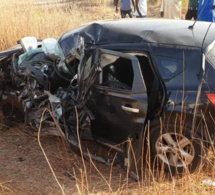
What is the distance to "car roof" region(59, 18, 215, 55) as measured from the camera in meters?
3.81

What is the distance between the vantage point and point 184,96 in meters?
3.61

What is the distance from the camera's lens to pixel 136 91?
143 inches

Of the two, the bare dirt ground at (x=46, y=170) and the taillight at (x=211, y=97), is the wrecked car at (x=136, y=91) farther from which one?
the bare dirt ground at (x=46, y=170)

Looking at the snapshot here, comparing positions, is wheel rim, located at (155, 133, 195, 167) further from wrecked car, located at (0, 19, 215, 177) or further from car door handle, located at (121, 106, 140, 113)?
car door handle, located at (121, 106, 140, 113)

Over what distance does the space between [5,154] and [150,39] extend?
227cm

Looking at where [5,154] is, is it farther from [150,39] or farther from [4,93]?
[150,39]

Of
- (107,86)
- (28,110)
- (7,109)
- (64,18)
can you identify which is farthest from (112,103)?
(64,18)

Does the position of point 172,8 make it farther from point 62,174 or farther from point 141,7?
point 62,174

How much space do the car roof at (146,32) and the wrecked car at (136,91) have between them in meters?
0.01

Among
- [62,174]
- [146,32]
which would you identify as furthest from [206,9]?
[62,174]

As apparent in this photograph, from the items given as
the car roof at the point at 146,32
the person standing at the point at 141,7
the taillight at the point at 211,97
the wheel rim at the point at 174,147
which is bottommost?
the wheel rim at the point at 174,147

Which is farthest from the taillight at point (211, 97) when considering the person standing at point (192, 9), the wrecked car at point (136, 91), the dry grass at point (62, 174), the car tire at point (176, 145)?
the person standing at point (192, 9)

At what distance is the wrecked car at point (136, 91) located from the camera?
362 centimetres

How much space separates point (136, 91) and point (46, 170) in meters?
1.41
